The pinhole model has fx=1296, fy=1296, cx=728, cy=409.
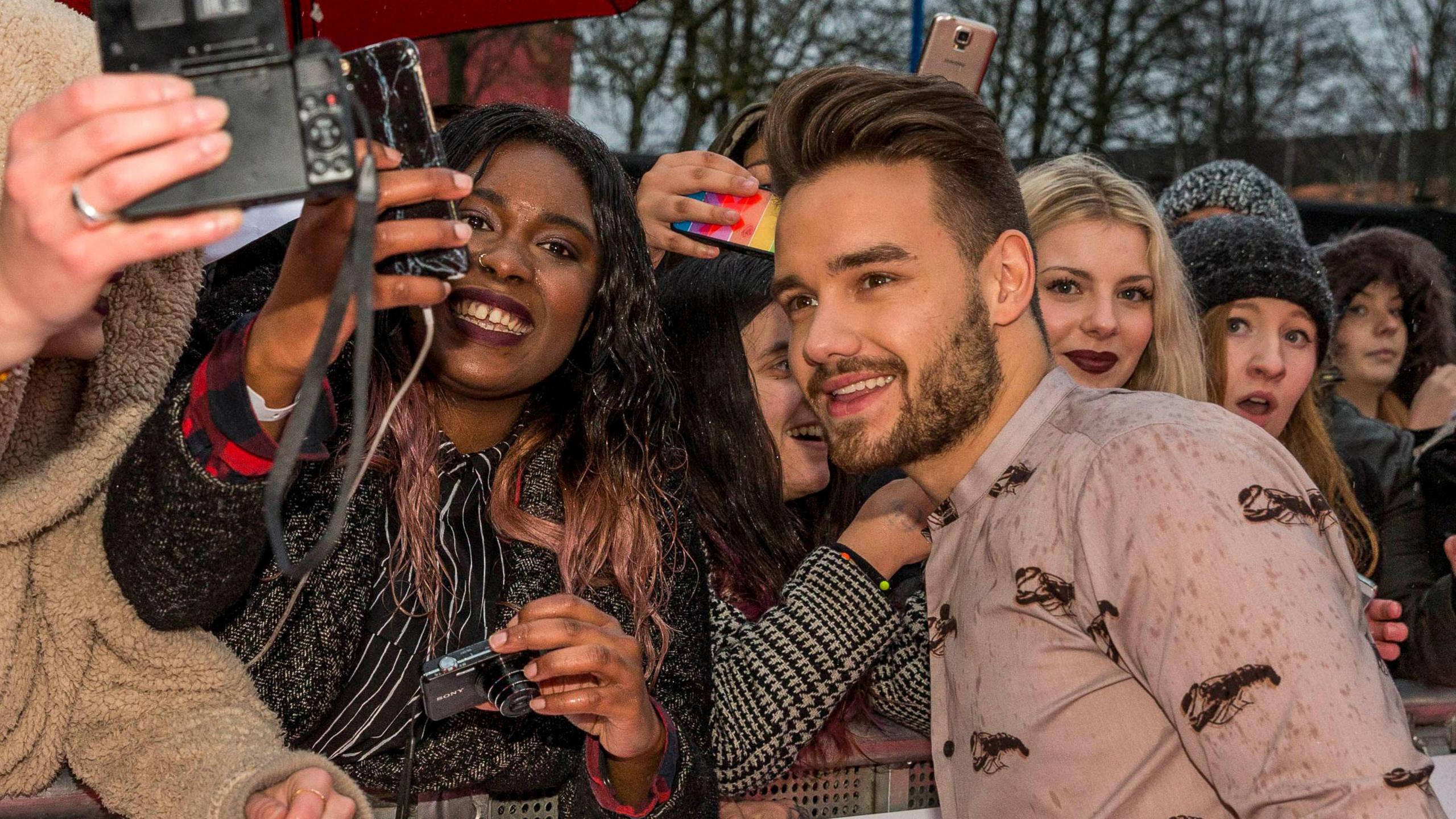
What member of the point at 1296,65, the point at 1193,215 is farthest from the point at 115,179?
the point at 1296,65

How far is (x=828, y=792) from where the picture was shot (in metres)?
2.52

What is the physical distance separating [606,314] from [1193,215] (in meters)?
2.57

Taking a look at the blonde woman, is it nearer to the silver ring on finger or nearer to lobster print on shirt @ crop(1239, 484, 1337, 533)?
lobster print on shirt @ crop(1239, 484, 1337, 533)

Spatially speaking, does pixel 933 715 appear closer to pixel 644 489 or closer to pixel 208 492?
pixel 644 489

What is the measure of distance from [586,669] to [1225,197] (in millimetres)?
3163

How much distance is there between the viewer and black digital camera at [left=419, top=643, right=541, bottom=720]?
6.24 feet

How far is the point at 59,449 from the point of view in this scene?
1.64m

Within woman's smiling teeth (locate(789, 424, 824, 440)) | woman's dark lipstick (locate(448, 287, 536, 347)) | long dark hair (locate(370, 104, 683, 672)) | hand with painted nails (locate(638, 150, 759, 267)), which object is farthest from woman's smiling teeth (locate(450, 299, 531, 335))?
woman's smiling teeth (locate(789, 424, 824, 440))

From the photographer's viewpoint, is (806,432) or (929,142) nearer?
(929,142)

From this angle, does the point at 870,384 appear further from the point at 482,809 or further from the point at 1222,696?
the point at 482,809

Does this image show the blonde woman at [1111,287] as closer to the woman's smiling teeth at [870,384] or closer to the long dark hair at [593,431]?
the long dark hair at [593,431]

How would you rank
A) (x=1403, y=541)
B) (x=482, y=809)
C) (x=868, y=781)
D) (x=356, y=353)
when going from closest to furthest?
(x=356, y=353) < (x=482, y=809) < (x=868, y=781) < (x=1403, y=541)

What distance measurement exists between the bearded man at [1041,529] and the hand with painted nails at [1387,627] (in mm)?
1325

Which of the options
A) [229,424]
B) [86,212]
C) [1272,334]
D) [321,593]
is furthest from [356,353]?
[1272,334]
